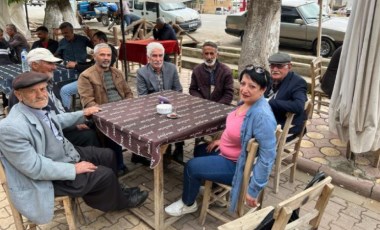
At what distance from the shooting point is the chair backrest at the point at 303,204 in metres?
1.45

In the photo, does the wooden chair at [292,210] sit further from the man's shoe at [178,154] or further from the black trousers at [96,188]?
the man's shoe at [178,154]

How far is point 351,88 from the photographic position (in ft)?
10.4

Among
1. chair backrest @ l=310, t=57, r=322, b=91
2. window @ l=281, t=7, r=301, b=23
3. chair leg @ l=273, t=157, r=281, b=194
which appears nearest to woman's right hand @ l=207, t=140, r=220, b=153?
chair leg @ l=273, t=157, r=281, b=194

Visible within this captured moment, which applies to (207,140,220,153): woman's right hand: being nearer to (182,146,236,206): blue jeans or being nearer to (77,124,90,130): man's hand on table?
(182,146,236,206): blue jeans

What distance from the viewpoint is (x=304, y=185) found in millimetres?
3480

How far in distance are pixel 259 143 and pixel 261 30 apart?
13.2 feet

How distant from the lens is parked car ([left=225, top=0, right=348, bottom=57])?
29.0ft

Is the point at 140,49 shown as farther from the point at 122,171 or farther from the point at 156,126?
the point at 156,126

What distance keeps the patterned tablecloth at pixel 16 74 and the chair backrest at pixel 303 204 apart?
13.5ft

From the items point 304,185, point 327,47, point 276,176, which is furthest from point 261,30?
point 327,47

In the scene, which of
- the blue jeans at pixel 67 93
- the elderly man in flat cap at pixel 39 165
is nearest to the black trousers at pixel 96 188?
the elderly man in flat cap at pixel 39 165

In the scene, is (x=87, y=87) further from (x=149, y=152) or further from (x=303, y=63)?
(x=303, y=63)

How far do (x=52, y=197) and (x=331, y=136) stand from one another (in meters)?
3.70

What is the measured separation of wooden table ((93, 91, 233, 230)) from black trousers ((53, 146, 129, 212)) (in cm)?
27
